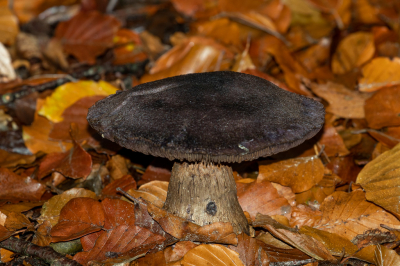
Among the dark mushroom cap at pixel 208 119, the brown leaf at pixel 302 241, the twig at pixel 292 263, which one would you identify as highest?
the dark mushroom cap at pixel 208 119

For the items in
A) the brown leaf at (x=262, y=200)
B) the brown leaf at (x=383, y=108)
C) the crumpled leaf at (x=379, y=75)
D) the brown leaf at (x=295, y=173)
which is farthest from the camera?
the crumpled leaf at (x=379, y=75)

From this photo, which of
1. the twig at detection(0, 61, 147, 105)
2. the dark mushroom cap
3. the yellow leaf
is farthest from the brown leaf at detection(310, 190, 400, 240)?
the twig at detection(0, 61, 147, 105)

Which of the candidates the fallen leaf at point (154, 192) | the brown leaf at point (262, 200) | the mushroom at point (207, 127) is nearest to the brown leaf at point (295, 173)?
the brown leaf at point (262, 200)

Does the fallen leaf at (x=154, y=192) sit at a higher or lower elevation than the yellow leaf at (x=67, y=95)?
lower

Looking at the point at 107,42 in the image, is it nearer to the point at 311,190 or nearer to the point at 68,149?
the point at 68,149

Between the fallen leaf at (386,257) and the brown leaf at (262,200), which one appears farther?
the brown leaf at (262,200)

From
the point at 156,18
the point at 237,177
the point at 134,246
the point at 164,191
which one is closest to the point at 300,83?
the point at 237,177

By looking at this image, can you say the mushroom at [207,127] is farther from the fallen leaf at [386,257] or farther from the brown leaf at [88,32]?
the brown leaf at [88,32]

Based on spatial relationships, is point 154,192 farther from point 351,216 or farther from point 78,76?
point 78,76
